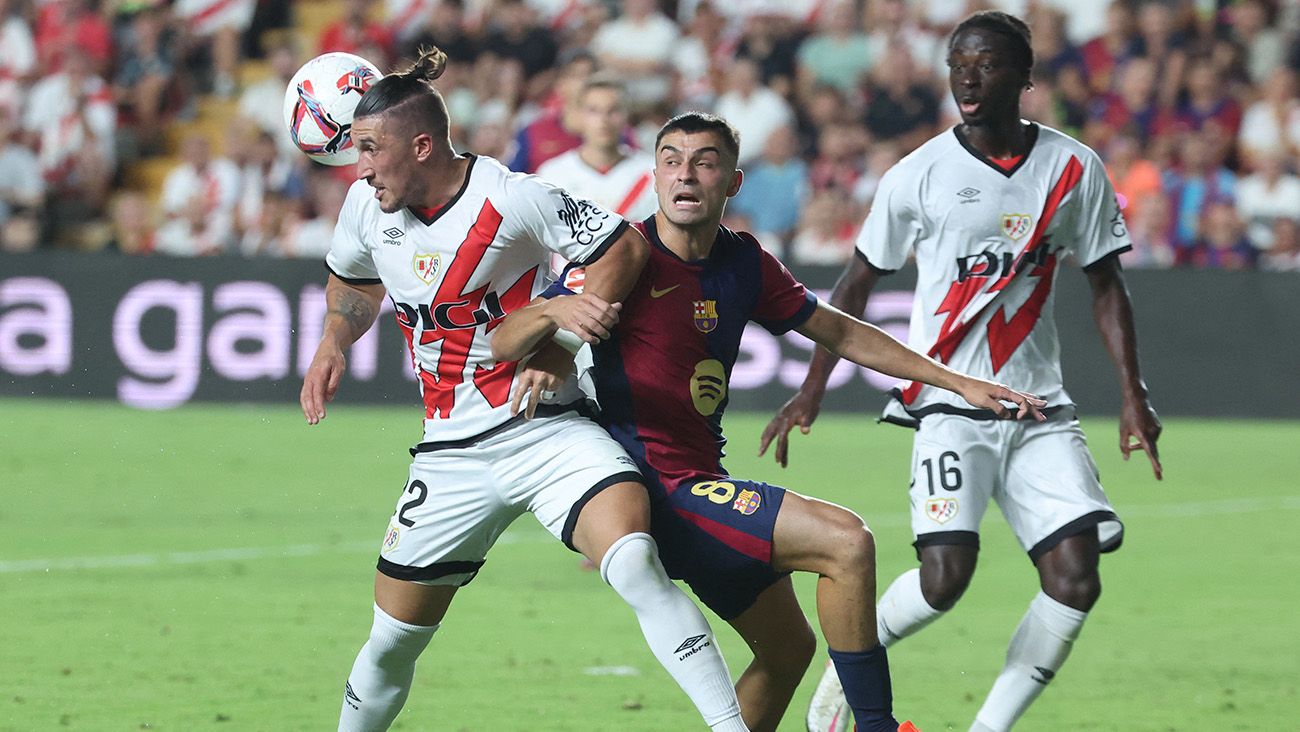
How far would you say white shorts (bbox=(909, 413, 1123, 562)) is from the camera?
5730 mm

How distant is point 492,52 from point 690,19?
230 centimetres

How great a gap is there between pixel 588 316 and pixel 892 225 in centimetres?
169

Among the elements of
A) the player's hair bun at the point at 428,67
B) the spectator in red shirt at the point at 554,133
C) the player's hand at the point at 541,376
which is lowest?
the spectator in red shirt at the point at 554,133

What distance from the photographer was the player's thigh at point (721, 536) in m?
4.90

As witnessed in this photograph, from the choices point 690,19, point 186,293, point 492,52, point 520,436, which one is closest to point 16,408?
point 186,293

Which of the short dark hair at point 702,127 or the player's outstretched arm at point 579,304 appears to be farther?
the short dark hair at point 702,127

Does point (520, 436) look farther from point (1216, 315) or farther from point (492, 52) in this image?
point (492, 52)

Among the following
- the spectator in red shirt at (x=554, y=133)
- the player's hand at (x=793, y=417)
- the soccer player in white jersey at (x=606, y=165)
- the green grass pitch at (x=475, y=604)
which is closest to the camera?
the player's hand at (x=793, y=417)

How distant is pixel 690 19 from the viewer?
20.1 m

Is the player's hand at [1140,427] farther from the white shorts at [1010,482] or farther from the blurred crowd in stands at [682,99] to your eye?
the blurred crowd in stands at [682,99]

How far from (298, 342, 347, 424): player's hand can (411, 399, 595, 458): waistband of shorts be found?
32cm

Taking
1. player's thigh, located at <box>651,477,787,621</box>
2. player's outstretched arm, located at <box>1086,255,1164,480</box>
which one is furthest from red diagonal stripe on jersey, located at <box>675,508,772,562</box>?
player's outstretched arm, located at <box>1086,255,1164,480</box>

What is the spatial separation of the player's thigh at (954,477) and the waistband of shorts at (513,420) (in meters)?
1.19

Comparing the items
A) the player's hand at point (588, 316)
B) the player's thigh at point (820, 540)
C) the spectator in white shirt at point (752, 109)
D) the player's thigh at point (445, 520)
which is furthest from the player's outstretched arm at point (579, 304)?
the spectator in white shirt at point (752, 109)
